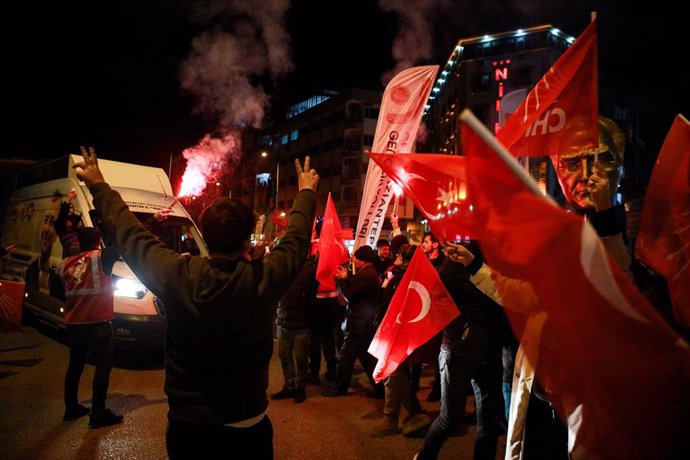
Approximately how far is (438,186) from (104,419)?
4.38 m

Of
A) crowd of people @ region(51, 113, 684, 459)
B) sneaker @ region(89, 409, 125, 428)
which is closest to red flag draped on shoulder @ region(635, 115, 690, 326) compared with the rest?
crowd of people @ region(51, 113, 684, 459)

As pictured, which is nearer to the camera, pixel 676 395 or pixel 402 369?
pixel 676 395

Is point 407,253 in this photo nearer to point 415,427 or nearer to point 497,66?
point 415,427

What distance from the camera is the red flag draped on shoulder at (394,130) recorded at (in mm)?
5656

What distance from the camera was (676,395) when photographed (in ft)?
5.28

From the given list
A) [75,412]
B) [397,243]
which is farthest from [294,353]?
[75,412]

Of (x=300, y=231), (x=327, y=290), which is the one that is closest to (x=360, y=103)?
(x=327, y=290)

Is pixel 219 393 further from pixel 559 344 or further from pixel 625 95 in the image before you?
pixel 625 95

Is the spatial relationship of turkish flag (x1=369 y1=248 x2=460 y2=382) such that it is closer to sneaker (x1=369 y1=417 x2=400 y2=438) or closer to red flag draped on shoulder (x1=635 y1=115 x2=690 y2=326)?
sneaker (x1=369 y1=417 x2=400 y2=438)

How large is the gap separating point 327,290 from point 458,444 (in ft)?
9.64

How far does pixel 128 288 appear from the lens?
6.87 metres

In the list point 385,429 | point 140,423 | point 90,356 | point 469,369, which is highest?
point 469,369

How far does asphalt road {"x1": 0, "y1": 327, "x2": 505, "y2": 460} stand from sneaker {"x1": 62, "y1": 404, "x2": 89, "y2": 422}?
0.07 metres

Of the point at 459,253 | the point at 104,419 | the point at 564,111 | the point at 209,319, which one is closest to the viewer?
the point at 209,319
